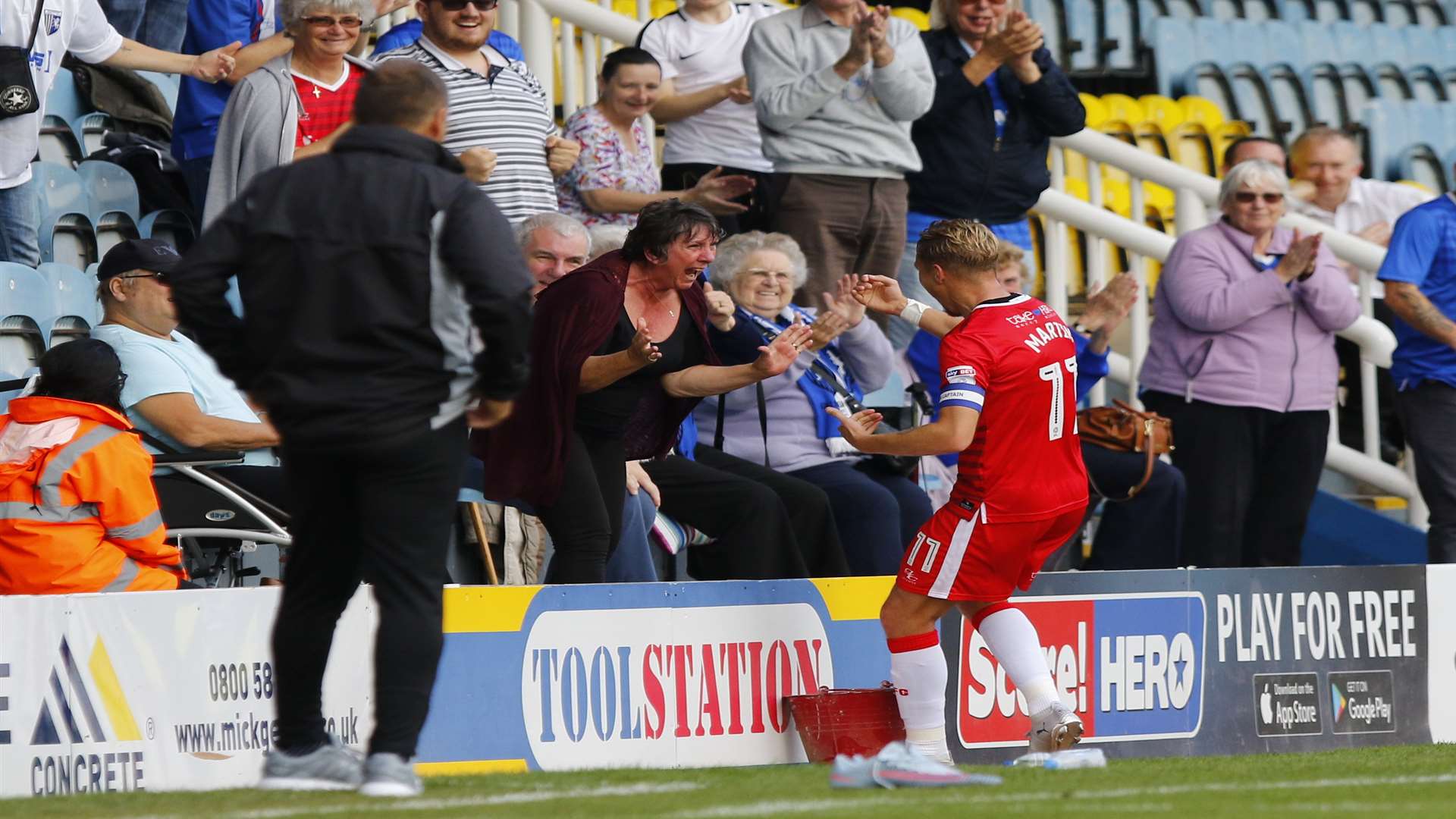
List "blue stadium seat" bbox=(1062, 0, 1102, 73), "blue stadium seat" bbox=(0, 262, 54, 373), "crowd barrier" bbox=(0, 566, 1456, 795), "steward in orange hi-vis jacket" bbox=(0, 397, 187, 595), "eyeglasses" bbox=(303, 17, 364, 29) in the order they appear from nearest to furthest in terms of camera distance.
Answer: "crowd barrier" bbox=(0, 566, 1456, 795), "steward in orange hi-vis jacket" bbox=(0, 397, 187, 595), "blue stadium seat" bbox=(0, 262, 54, 373), "eyeglasses" bbox=(303, 17, 364, 29), "blue stadium seat" bbox=(1062, 0, 1102, 73)

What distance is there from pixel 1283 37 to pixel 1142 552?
7957mm

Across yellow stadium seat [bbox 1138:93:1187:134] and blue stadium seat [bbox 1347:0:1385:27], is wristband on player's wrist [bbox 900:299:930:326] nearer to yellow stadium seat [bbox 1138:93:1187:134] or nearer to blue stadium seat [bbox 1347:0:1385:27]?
yellow stadium seat [bbox 1138:93:1187:134]

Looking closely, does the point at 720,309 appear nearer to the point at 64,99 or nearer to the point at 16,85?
the point at 16,85

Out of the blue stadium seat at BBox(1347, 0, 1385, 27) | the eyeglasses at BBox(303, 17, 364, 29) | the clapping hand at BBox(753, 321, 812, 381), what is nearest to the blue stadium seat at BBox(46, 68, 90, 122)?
the eyeglasses at BBox(303, 17, 364, 29)

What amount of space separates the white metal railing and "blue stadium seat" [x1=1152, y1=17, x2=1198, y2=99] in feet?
15.6

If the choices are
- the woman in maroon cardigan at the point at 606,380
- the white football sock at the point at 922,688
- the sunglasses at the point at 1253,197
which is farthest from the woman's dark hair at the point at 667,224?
the sunglasses at the point at 1253,197

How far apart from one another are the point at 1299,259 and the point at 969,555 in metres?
3.20

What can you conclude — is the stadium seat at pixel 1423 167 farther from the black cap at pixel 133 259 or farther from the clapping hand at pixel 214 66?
the black cap at pixel 133 259

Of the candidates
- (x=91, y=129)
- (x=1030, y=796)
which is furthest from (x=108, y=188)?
(x=1030, y=796)

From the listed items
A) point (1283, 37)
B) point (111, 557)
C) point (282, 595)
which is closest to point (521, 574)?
point (111, 557)

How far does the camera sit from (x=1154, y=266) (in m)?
11.6

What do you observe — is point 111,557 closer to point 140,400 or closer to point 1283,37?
point 140,400

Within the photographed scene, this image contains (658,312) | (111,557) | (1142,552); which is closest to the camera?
(111,557)

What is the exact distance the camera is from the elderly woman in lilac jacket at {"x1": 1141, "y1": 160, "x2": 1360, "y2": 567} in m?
8.48
